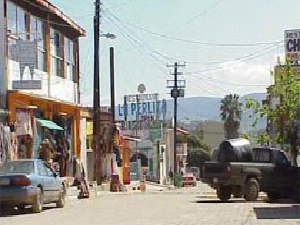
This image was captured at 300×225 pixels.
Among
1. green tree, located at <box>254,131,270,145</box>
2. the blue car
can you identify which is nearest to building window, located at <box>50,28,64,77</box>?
the blue car

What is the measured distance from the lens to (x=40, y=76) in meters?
32.2

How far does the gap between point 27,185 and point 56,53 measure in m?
16.1

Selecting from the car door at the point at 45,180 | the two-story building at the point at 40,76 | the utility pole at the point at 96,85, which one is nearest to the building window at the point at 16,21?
the two-story building at the point at 40,76

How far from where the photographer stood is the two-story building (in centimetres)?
2858

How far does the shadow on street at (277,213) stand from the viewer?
18944 mm

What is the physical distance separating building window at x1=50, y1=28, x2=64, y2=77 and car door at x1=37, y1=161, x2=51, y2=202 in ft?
42.9

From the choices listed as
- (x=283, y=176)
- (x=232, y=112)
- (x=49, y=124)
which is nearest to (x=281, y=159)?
(x=283, y=176)

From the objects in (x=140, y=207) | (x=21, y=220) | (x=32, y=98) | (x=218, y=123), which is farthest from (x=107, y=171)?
(x=218, y=123)

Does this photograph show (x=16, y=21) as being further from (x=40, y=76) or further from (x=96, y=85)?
(x=96, y=85)

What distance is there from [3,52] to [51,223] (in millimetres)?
12046

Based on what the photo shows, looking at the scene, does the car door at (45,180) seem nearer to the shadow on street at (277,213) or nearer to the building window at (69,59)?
the shadow on street at (277,213)

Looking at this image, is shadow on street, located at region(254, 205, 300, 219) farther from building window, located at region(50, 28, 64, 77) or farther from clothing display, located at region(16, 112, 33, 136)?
building window, located at region(50, 28, 64, 77)

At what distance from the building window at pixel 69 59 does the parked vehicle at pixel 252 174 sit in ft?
41.1

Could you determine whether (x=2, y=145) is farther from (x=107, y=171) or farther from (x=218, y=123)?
(x=218, y=123)
